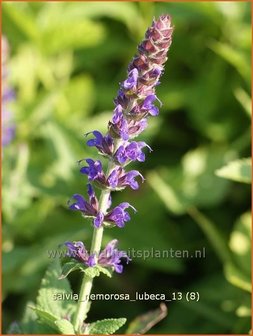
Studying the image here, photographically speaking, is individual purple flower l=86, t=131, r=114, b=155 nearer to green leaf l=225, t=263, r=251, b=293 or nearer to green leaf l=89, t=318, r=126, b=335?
green leaf l=89, t=318, r=126, b=335

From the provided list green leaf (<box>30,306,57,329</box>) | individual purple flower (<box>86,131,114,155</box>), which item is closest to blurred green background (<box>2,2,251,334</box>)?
green leaf (<box>30,306,57,329</box>)

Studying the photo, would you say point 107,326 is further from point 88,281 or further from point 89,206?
point 89,206

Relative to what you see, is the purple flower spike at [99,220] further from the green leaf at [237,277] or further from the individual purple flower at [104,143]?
the green leaf at [237,277]

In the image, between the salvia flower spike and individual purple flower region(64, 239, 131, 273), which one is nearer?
the salvia flower spike

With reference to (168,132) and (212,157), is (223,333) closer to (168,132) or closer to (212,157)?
(212,157)
